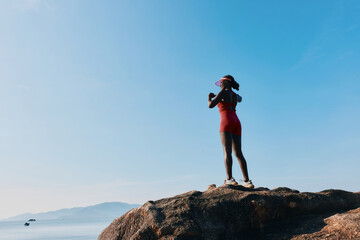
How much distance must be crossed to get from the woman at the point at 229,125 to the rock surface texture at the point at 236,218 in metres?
1.31

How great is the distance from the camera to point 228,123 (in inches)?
299

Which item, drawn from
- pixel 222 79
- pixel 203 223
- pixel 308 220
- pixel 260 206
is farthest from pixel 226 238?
pixel 222 79

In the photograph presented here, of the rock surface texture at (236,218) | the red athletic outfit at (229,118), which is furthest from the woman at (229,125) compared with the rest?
the rock surface texture at (236,218)

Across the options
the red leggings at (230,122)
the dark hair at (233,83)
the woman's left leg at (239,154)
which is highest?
the dark hair at (233,83)

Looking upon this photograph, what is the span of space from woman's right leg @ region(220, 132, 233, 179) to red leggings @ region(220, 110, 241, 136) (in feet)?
0.43

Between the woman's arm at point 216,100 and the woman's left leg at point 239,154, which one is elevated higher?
the woman's arm at point 216,100

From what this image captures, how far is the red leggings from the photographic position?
24.9 feet

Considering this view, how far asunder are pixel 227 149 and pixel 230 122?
27.8 inches

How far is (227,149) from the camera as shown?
741cm

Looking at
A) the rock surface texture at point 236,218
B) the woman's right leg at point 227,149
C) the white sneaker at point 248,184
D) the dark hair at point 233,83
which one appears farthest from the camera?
the dark hair at point 233,83

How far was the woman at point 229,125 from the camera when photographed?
7.40 meters

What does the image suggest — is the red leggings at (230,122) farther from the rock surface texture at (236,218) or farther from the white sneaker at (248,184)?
the rock surface texture at (236,218)

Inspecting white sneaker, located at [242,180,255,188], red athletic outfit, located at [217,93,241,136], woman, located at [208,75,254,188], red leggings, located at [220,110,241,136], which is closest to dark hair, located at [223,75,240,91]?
woman, located at [208,75,254,188]

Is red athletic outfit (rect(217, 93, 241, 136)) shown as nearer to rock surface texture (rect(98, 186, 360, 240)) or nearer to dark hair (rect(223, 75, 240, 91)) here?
dark hair (rect(223, 75, 240, 91))
